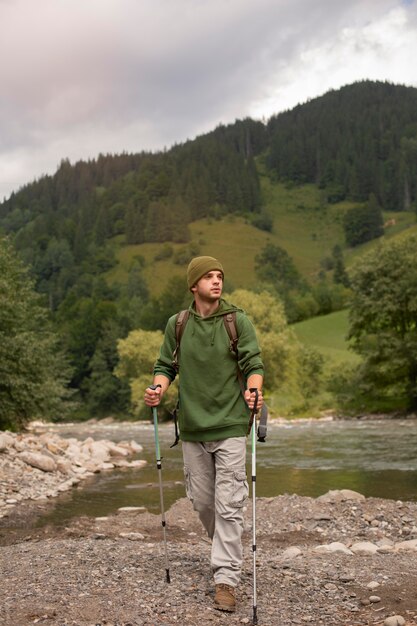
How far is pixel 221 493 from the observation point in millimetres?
7676

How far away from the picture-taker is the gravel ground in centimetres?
694

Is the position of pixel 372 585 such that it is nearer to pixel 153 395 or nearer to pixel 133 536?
pixel 153 395

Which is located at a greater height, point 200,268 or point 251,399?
point 200,268

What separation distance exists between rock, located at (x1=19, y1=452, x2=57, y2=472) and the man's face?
48.9ft

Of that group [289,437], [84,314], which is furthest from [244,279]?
[289,437]

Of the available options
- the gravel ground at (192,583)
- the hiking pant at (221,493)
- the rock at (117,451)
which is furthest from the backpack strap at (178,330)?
the rock at (117,451)

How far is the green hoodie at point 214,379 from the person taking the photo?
25.6 ft

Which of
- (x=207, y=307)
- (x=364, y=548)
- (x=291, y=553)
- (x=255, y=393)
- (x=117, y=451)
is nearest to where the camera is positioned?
(x=255, y=393)

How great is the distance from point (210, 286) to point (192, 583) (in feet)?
9.75

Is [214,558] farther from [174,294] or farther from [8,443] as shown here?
[174,294]

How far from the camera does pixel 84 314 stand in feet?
417

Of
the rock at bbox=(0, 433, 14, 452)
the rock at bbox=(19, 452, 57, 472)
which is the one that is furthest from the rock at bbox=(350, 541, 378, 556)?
the rock at bbox=(0, 433, 14, 452)

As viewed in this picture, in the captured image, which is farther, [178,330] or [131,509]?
[131,509]

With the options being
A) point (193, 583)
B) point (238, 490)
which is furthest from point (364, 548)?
point (238, 490)
